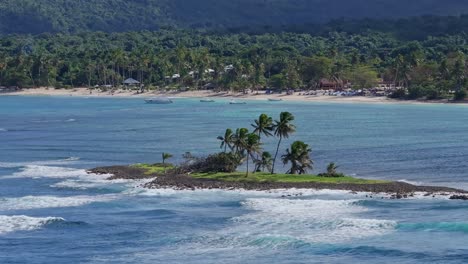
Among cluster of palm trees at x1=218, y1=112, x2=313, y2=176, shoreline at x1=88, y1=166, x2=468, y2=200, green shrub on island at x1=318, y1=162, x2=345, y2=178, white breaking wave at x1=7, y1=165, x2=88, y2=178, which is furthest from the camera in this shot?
white breaking wave at x1=7, y1=165, x2=88, y2=178

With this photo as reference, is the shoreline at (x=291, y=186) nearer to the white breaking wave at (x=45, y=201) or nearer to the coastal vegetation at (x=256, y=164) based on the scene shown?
the coastal vegetation at (x=256, y=164)

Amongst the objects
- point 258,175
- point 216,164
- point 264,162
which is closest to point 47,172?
point 216,164

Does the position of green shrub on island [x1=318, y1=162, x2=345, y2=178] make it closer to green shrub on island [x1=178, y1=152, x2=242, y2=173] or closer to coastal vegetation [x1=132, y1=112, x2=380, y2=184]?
coastal vegetation [x1=132, y1=112, x2=380, y2=184]

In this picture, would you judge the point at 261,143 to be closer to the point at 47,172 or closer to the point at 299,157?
the point at 299,157

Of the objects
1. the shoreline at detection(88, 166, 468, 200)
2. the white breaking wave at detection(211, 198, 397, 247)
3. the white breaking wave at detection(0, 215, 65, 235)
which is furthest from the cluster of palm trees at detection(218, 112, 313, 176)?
the white breaking wave at detection(0, 215, 65, 235)

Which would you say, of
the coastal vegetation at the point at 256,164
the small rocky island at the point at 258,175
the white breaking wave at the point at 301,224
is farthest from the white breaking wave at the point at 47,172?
the white breaking wave at the point at 301,224

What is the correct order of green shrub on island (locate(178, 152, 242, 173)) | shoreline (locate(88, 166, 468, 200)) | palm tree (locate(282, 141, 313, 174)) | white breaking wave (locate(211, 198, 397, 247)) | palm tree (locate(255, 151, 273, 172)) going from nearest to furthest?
1. white breaking wave (locate(211, 198, 397, 247))
2. shoreline (locate(88, 166, 468, 200))
3. palm tree (locate(282, 141, 313, 174))
4. green shrub on island (locate(178, 152, 242, 173))
5. palm tree (locate(255, 151, 273, 172))
